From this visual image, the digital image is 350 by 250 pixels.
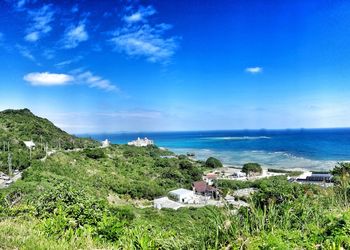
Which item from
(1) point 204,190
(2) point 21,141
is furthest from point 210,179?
(2) point 21,141

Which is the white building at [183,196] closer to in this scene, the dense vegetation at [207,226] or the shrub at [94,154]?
the shrub at [94,154]

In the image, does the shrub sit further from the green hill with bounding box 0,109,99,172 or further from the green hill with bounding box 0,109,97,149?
the green hill with bounding box 0,109,97,149

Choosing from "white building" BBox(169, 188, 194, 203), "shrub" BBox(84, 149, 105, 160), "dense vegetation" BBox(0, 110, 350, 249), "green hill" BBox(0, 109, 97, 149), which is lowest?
"white building" BBox(169, 188, 194, 203)

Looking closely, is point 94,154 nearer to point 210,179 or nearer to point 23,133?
point 23,133

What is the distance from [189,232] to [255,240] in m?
0.89

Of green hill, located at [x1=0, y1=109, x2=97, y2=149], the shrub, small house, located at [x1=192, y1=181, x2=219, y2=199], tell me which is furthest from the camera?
the shrub

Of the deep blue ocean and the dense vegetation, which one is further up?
the dense vegetation

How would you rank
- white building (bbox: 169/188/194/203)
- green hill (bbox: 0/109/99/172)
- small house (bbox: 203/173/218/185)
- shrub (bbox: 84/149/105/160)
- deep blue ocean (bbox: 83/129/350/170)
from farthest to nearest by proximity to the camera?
deep blue ocean (bbox: 83/129/350/170) → shrub (bbox: 84/149/105/160) → small house (bbox: 203/173/218/185) → green hill (bbox: 0/109/99/172) → white building (bbox: 169/188/194/203)

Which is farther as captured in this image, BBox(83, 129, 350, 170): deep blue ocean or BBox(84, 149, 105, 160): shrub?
BBox(83, 129, 350, 170): deep blue ocean

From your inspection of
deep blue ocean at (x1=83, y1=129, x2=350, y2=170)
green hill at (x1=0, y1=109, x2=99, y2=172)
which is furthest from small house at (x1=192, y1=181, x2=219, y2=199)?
deep blue ocean at (x1=83, y1=129, x2=350, y2=170)

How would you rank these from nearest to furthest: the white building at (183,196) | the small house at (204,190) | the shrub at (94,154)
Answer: the white building at (183,196), the small house at (204,190), the shrub at (94,154)

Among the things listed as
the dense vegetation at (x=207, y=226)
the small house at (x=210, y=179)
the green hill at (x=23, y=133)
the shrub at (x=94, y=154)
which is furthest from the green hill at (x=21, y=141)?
the dense vegetation at (x=207, y=226)

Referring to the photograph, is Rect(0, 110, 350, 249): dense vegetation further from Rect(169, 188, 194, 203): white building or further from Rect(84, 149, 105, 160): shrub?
Rect(84, 149, 105, 160): shrub

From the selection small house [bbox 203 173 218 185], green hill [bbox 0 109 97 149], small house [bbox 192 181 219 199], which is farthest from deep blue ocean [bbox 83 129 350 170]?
green hill [bbox 0 109 97 149]
